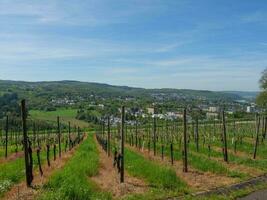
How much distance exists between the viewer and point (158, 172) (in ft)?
68.5

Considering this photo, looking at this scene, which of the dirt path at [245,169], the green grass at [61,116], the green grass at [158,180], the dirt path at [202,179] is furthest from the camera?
the green grass at [61,116]

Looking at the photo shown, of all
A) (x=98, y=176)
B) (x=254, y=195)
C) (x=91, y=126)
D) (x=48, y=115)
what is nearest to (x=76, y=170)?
(x=98, y=176)

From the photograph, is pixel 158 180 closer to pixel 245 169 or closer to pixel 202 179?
pixel 202 179

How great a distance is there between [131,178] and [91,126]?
86861 mm

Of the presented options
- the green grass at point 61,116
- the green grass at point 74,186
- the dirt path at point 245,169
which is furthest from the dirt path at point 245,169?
the green grass at point 61,116

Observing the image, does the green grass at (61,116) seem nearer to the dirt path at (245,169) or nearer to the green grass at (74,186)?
the dirt path at (245,169)

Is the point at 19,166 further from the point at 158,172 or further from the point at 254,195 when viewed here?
the point at 254,195

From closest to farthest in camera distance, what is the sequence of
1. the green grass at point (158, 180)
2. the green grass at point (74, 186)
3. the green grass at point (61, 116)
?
the green grass at point (74, 186)
the green grass at point (158, 180)
the green grass at point (61, 116)

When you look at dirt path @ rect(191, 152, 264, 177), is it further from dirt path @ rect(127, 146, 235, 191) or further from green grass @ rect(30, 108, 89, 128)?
green grass @ rect(30, 108, 89, 128)

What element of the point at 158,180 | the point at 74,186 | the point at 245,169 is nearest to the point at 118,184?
the point at 158,180

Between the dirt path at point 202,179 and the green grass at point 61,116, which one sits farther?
the green grass at point 61,116

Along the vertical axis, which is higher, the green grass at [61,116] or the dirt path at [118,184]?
the dirt path at [118,184]

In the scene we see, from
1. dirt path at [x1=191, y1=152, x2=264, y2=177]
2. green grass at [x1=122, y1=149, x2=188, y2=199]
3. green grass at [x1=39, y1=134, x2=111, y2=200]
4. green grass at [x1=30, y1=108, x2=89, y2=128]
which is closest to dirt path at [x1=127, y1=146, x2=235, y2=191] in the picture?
green grass at [x1=122, y1=149, x2=188, y2=199]

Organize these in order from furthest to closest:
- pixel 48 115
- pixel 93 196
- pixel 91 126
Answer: pixel 48 115 < pixel 91 126 < pixel 93 196
